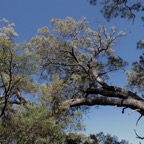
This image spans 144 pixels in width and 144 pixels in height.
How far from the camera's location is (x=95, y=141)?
14812mm

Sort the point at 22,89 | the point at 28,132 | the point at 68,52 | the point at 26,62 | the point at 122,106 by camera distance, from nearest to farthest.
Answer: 1. the point at 28,132
2. the point at 26,62
3. the point at 22,89
4. the point at 122,106
5. the point at 68,52

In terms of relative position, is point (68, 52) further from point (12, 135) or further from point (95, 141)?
point (12, 135)

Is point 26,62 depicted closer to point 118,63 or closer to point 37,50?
point 37,50

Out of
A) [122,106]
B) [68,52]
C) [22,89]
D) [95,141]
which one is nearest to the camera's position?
[22,89]

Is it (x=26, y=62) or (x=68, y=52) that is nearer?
(x=26, y=62)

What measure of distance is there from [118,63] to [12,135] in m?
7.93

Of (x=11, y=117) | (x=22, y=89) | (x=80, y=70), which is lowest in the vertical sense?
(x=11, y=117)

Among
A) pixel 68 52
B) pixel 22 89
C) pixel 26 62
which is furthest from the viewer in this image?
pixel 68 52

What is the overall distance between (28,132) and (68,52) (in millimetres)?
6575

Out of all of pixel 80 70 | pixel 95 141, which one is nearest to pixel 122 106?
pixel 95 141

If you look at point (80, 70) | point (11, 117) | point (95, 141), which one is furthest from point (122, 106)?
point (11, 117)

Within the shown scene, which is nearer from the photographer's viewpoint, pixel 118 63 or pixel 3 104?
pixel 3 104

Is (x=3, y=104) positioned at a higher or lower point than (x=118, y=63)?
lower

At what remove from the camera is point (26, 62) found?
429 inches
